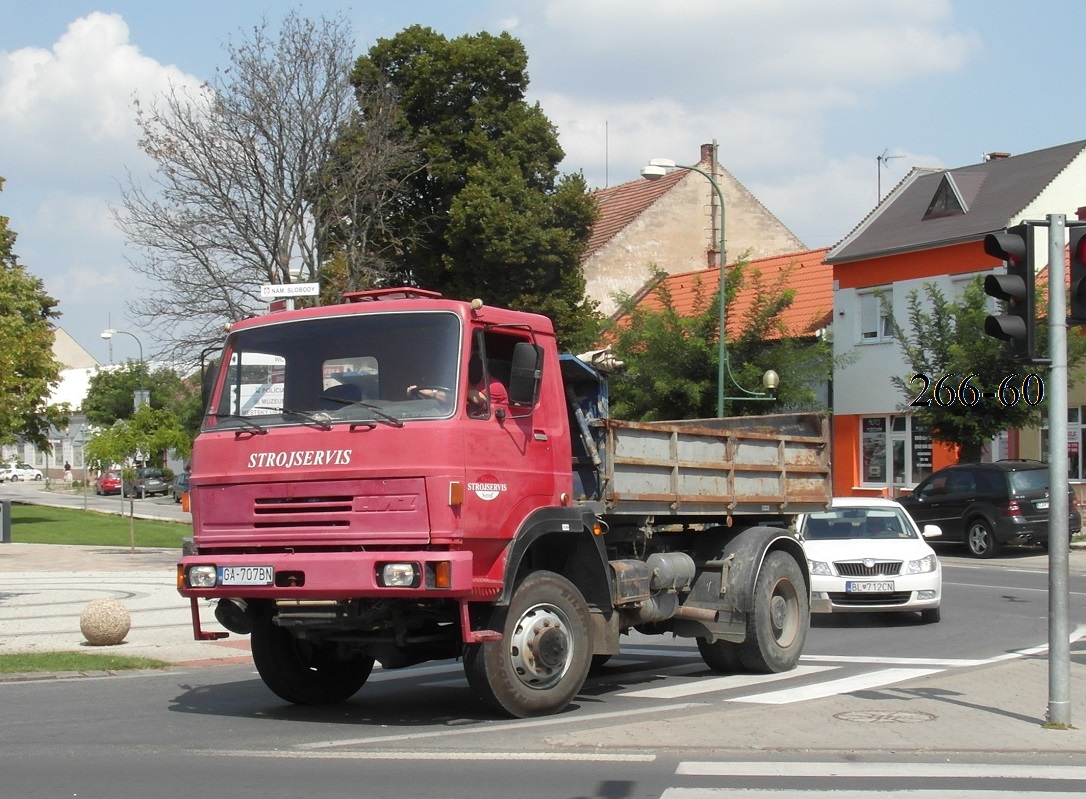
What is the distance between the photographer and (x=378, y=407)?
908 cm

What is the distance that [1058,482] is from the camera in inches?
338

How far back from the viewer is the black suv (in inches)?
1089

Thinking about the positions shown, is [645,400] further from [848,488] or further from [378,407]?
Result: [378,407]

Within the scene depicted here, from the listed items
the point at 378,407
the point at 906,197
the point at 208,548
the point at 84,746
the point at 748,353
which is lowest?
the point at 84,746

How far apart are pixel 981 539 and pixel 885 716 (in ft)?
67.5

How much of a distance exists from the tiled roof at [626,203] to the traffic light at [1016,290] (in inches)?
1547

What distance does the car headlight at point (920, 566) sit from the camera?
1622 centimetres

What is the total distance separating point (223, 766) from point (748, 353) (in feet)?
97.1

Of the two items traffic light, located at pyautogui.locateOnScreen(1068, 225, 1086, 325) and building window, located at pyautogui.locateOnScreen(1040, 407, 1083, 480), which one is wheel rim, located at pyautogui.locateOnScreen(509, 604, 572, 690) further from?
building window, located at pyautogui.locateOnScreen(1040, 407, 1083, 480)

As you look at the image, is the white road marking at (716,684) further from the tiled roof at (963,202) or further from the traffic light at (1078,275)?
the tiled roof at (963,202)

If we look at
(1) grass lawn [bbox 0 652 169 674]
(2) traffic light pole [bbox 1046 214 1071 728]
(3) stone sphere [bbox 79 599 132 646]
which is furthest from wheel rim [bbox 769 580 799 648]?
(3) stone sphere [bbox 79 599 132 646]

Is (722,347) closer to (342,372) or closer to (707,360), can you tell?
(707,360)

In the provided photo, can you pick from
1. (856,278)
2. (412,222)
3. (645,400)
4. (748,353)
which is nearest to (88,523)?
(412,222)

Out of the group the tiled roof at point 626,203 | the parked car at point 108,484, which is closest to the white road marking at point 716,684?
the tiled roof at point 626,203
